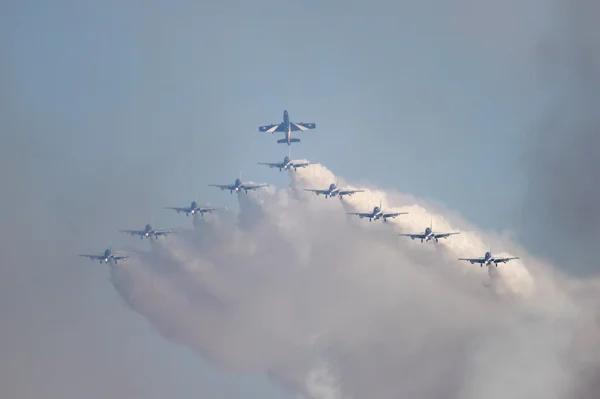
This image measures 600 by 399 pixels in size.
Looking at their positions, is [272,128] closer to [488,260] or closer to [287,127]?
[287,127]

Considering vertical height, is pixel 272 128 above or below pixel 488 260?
above

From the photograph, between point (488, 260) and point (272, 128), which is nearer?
point (488, 260)

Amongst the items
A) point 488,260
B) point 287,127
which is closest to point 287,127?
point 287,127

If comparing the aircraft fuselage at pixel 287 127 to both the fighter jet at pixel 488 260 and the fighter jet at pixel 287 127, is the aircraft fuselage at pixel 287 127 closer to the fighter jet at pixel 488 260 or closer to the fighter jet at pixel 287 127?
the fighter jet at pixel 287 127

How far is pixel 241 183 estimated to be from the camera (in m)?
163

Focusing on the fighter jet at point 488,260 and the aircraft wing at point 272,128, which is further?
the aircraft wing at point 272,128

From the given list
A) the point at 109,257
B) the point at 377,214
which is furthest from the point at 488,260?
the point at 109,257

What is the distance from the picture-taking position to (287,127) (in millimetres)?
161500

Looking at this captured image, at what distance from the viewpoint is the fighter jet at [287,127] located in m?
161

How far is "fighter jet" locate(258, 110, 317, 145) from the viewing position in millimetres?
161375

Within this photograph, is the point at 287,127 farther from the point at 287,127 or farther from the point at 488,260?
the point at 488,260

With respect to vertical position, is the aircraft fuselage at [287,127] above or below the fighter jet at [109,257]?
above

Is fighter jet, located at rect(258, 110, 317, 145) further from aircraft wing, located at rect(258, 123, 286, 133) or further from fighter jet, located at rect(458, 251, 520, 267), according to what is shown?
fighter jet, located at rect(458, 251, 520, 267)

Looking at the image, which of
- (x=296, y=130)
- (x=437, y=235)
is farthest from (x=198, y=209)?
(x=437, y=235)
